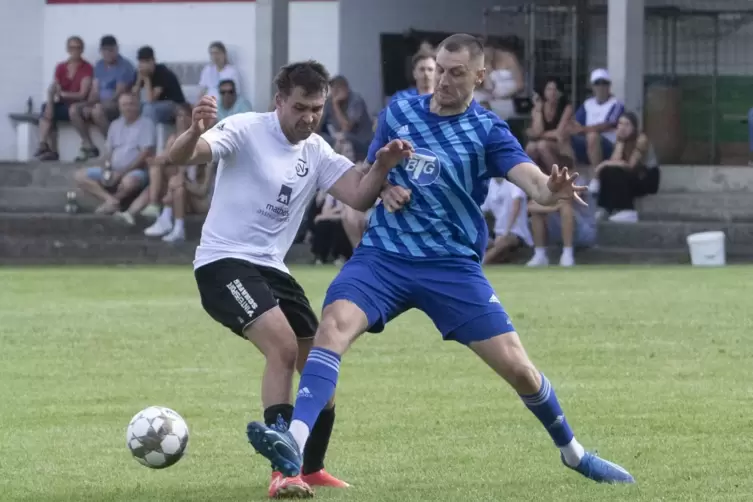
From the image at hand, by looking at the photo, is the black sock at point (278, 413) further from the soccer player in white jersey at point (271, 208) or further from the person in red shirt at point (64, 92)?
the person in red shirt at point (64, 92)

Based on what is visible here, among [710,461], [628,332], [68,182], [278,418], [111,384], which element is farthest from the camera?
[68,182]

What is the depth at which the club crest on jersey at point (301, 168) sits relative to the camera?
24.6 ft

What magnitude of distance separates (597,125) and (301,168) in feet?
50.1

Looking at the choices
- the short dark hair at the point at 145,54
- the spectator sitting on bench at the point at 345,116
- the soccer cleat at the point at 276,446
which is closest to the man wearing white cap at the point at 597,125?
the spectator sitting on bench at the point at 345,116

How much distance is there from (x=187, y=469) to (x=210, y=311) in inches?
39.0

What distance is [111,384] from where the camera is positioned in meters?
11.0

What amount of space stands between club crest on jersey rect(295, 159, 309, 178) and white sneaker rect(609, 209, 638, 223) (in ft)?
48.3

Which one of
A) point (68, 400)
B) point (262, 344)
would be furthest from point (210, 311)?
point (68, 400)

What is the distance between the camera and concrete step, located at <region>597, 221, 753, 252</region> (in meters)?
21.4

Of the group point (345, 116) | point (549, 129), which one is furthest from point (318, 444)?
point (345, 116)

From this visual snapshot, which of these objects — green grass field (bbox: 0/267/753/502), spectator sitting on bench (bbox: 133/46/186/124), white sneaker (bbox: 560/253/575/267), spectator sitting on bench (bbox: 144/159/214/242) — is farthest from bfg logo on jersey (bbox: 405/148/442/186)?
spectator sitting on bench (bbox: 133/46/186/124)

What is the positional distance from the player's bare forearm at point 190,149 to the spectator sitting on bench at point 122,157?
1729 cm

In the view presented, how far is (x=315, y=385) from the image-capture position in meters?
6.75

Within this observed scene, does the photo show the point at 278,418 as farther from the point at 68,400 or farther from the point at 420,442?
the point at 68,400
